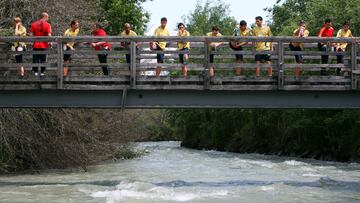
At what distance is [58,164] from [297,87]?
11.7 m

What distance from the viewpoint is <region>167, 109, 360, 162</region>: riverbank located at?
34000 mm

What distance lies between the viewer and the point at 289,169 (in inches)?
1104

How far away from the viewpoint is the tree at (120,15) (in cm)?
3953

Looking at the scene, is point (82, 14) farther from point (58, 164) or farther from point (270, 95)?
point (270, 95)

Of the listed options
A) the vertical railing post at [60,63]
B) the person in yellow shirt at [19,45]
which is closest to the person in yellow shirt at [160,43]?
the vertical railing post at [60,63]

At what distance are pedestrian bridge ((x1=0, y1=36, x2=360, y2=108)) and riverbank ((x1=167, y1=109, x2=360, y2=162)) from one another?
49.6 ft

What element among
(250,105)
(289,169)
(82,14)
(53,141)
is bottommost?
(289,169)

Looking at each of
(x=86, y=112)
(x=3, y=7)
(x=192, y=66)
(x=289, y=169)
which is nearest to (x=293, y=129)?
(x=289, y=169)

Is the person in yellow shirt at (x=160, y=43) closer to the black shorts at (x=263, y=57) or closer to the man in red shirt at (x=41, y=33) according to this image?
the black shorts at (x=263, y=57)

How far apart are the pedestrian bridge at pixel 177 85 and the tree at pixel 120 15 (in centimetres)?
2186

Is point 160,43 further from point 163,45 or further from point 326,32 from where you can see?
point 326,32

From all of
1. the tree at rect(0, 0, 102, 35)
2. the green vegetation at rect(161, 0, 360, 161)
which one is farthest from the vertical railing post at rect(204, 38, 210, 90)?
the green vegetation at rect(161, 0, 360, 161)

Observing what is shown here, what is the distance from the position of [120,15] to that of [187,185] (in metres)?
20.8

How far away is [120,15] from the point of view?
39875 mm
